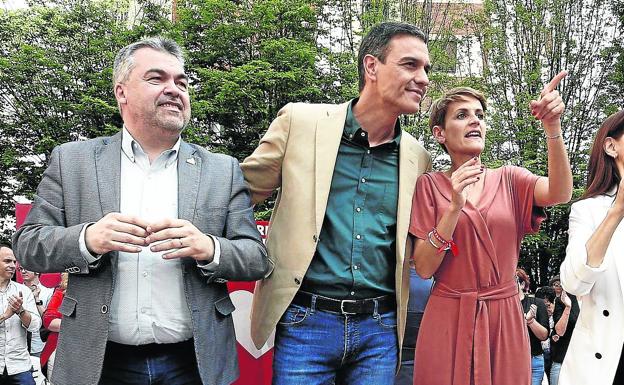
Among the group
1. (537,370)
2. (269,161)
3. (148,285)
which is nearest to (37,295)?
(537,370)

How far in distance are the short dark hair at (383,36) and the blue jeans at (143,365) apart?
66.3 inches

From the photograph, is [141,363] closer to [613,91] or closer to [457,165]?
[457,165]

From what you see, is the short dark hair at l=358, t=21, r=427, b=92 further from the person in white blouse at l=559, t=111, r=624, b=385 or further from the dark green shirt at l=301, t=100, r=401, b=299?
the person in white blouse at l=559, t=111, r=624, b=385

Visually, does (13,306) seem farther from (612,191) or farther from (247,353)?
(612,191)

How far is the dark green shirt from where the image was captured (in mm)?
3094

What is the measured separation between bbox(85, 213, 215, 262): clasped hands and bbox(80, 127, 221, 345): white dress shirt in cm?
15

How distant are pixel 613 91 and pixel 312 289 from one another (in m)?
20.2

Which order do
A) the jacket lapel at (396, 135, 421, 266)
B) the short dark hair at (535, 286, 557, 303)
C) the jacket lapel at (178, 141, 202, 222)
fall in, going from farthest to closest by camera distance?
the short dark hair at (535, 286, 557, 303)
the jacket lapel at (396, 135, 421, 266)
the jacket lapel at (178, 141, 202, 222)

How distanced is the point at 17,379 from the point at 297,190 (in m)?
5.94

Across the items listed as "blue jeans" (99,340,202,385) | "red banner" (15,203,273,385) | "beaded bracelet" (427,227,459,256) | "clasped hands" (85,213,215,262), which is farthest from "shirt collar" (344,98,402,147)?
"red banner" (15,203,273,385)

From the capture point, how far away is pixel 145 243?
2488 millimetres

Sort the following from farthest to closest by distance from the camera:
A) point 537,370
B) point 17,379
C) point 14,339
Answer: point 537,370 < point 14,339 < point 17,379

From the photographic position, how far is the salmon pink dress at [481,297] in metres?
3.03

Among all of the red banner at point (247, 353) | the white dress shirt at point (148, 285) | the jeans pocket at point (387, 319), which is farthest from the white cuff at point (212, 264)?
the red banner at point (247, 353)
